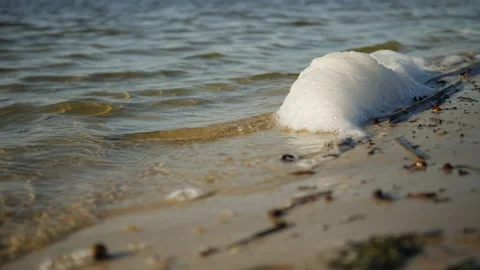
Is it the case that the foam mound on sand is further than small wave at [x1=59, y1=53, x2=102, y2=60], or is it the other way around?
small wave at [x1=59, y1=53, x2=102, y2=60]

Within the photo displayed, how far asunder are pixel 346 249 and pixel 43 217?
156 cm

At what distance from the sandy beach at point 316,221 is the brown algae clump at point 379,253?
0.4 inches

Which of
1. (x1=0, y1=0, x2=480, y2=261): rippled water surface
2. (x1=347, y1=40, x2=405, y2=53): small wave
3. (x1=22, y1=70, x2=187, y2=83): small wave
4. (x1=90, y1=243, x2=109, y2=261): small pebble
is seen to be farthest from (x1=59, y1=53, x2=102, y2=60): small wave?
(x1=90, y1=243, x2=109, y2=261): small pebble

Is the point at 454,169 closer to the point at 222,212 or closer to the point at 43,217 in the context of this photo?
the point at 222,212

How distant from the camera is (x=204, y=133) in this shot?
418 centimetres

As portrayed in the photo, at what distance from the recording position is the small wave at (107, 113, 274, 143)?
13.4 ft

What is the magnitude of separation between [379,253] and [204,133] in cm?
247

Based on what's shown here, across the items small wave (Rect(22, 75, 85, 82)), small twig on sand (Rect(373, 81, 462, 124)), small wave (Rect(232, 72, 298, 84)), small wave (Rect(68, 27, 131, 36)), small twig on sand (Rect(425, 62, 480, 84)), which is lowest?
small wave (Rect(232, 72, 298, 84))

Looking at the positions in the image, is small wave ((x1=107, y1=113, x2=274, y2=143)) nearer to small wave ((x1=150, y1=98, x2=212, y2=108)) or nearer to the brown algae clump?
small wave ((x1=150, y1=98, x2=212, y2=108))

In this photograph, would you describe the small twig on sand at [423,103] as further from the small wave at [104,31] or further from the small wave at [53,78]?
the small wave at [104,31]

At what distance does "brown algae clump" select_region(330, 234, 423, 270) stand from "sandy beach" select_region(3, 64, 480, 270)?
1cm

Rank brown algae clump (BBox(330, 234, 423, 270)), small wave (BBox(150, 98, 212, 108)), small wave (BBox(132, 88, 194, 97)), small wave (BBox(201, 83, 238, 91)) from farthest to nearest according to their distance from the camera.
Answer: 1. small wave (BBox(201, 83, 238, 91))
2. small wave (BBox(132, 88, 194, 97))
3. small wave (BBox(150, 98, 212, 108))
4. brown algae clump (BBox(330, 234, 423, 270))

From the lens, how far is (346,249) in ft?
6.42

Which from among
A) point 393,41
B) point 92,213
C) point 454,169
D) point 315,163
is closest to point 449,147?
point 454,169
